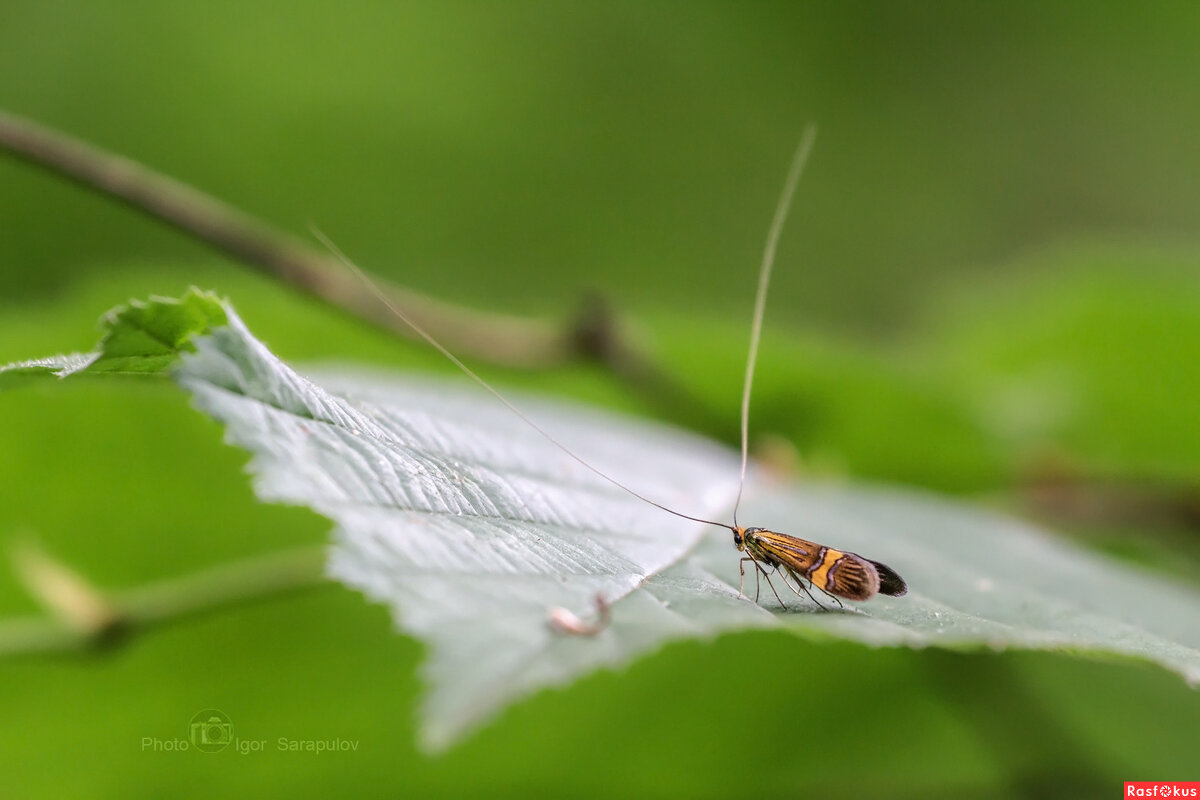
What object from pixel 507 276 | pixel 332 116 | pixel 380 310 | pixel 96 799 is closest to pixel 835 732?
pixel 380 310

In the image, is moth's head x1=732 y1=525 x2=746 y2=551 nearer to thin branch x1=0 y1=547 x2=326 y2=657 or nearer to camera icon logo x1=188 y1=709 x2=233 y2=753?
thin branch x1=0 y1=547 x2=326 y2=657

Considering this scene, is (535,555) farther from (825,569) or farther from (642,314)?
(642,314)

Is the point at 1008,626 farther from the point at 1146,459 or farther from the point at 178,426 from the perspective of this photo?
the point at 1146,459

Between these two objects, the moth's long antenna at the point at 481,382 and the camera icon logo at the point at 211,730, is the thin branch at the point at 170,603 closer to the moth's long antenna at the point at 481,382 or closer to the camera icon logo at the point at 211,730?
the camera icon logo at the point at 211,730

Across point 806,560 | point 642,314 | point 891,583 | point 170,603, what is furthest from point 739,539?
point 642,314

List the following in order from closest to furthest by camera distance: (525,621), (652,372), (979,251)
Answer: (525,621) → (652,372) → (979,251)

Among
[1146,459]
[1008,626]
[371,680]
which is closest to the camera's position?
[1008,626]

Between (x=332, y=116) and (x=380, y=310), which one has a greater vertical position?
(x=332, y=116)

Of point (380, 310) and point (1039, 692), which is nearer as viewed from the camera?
point (380, 310)
